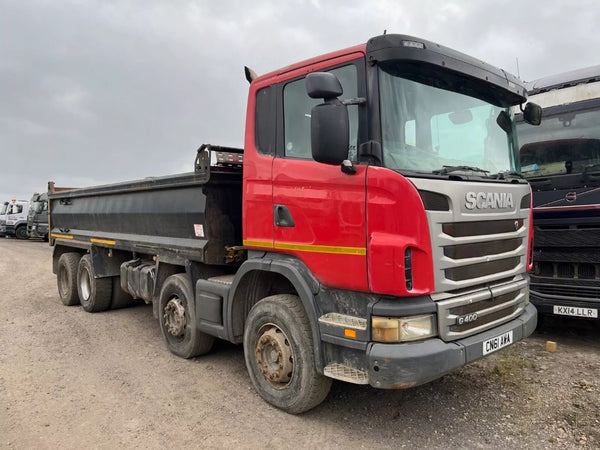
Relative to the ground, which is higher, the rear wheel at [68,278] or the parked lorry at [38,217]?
the parked lorry at [38,217]

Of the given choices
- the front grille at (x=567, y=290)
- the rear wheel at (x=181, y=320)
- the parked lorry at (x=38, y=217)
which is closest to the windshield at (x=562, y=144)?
the front grille at (x=567, y=290)

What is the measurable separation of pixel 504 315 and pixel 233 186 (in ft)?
9.02

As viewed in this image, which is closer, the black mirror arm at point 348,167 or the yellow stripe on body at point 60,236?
the black mirror arm at point 348,167

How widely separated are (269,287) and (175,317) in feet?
4.92

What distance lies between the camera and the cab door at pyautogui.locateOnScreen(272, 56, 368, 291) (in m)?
3.26

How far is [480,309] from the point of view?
3.47 metres

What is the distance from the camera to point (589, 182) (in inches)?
209

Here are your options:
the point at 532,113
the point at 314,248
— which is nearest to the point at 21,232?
the point at 314,248

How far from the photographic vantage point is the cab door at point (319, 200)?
3.26 metres

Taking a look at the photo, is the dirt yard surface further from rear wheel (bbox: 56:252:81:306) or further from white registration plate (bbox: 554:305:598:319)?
rear wheel (bbox: 56:252:81:306)

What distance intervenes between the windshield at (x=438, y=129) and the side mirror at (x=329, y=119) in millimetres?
288

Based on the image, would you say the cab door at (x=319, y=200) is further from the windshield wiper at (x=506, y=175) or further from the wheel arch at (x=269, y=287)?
the windshield wiper at (x=506, y=175)

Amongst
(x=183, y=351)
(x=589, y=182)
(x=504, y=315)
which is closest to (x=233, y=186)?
(x=183, y=351)

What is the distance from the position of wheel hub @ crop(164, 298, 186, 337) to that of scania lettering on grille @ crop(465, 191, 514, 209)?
10.6 ft
